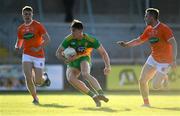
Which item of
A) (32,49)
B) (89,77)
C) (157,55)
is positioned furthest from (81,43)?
(32,49)

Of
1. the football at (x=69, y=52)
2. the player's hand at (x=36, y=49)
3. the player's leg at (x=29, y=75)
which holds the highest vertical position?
the football at (x=69, y=52)

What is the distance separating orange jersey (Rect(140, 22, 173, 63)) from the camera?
14602 millimetres

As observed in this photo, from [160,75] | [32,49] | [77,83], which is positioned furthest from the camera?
[32,49]

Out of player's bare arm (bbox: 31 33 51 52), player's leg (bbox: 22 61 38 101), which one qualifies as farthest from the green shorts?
player's leg (bbox: 22 61 38 101)

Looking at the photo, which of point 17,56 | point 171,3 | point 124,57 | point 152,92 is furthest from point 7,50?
point 171,3

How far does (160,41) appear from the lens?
14.8m

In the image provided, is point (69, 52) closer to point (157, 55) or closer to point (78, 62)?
point (78, 62)

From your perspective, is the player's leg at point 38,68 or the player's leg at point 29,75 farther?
the player's leg at point 38,68

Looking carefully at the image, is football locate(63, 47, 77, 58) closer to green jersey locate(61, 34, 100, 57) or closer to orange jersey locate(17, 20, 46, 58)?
green jersey locate(61, 34, 100, 57)

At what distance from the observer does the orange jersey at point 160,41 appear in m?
14.6

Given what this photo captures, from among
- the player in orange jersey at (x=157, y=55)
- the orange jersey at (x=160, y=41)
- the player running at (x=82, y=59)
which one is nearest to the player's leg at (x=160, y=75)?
the player in orange jersey at (x=157, y=55)

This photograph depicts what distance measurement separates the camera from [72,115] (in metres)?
12.3

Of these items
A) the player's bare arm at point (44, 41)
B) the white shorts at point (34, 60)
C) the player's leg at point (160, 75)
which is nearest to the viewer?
the player's leg at point (160, 75)

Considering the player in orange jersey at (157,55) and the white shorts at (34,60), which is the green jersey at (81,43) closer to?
the player in orange jersey at (157,55)
